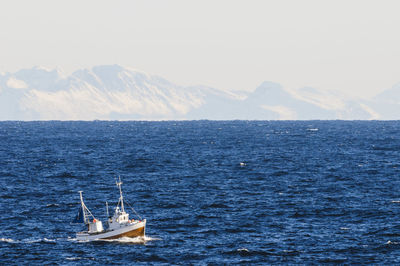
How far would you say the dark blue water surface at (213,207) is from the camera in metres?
56.2

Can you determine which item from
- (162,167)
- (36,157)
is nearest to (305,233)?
(162,167)

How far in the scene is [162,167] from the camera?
398 ft

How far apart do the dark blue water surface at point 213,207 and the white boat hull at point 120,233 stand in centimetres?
121

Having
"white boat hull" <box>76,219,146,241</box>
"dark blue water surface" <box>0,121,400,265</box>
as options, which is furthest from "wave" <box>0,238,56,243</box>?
"white boat hull" <box>76,219,146,241</box>

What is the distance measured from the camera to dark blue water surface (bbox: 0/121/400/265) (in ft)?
185

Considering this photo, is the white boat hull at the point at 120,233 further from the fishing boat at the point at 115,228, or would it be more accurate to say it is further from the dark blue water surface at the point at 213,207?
the dark blue water surface at the point at 213,207

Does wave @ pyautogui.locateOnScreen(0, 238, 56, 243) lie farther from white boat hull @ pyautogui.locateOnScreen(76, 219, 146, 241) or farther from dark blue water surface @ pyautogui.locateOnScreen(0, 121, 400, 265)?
white boat hull @ pyautogui.locateOnScreen(76, 219, 146, 241)

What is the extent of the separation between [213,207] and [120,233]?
1789cm

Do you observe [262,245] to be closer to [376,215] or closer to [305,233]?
[305,233]

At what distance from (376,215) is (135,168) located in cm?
5665

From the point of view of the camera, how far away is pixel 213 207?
7706 centimetres

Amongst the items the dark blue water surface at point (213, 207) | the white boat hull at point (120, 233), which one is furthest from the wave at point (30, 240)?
the white boat hull at point (120, 233)

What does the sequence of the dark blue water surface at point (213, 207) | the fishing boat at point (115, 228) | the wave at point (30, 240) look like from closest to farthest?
1. the dark blue water surface at point (213, 207)
2. the wave at point (30, 240)
3. the fishing boat at point (115, 228)

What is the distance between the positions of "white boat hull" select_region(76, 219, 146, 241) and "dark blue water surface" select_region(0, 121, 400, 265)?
121 cm
